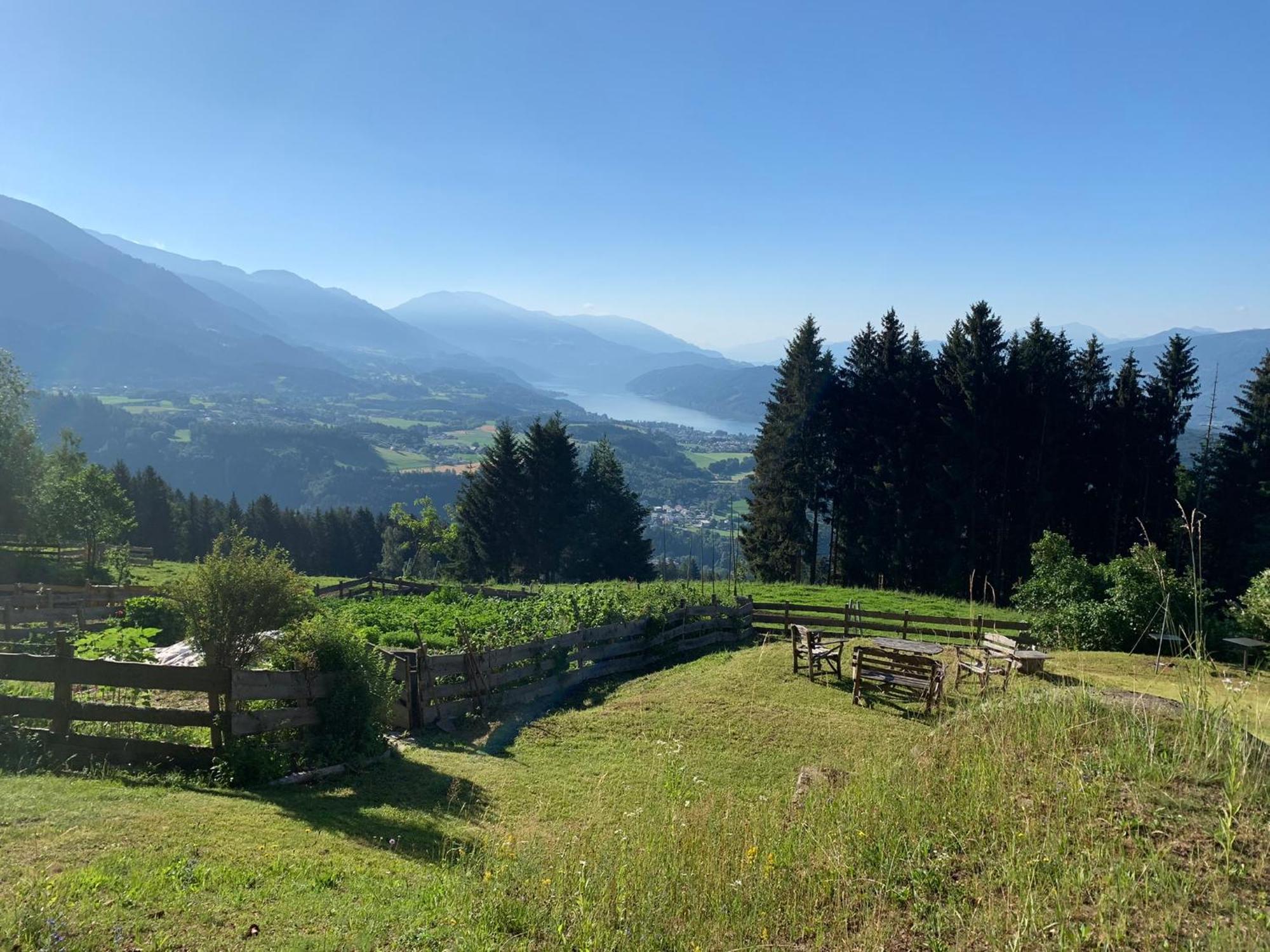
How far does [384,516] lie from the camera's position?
308 ft

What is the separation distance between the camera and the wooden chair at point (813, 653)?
13742 millimetres

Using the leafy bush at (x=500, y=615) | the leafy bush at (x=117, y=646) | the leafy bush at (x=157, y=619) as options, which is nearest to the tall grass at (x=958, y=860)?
the leafy bush at (x=117, y=646)

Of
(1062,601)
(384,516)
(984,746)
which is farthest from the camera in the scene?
Answer: (384,516)

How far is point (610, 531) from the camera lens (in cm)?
4712

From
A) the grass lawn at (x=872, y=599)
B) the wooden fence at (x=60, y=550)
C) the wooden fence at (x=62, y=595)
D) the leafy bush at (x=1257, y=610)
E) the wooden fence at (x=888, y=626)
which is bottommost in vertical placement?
the wooden fence at (x=60, y=550)

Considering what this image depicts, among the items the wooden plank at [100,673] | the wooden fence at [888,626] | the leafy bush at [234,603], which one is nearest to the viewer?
the wooden plank at [100,673]

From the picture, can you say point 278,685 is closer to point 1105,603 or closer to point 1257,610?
point 1105,603

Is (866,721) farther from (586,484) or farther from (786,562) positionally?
(586,484)

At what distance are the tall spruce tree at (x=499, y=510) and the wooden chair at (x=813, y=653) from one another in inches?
1300

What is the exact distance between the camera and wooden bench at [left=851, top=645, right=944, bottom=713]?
11.5 meters

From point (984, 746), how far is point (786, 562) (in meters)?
36.0

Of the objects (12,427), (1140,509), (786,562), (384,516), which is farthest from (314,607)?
(384,516)

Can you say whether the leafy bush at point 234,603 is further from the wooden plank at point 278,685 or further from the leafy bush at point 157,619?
the leafy bush at point 157,619

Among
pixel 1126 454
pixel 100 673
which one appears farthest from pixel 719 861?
pixel 1126 454
